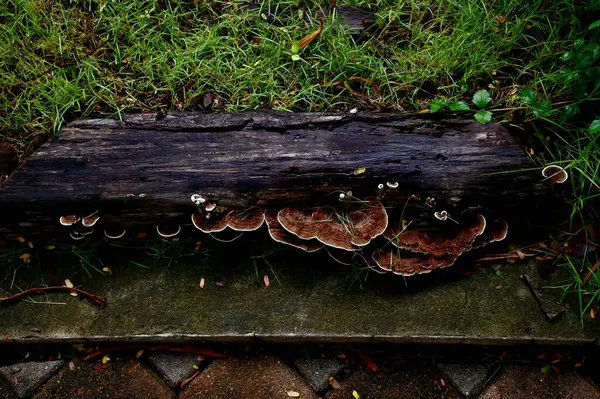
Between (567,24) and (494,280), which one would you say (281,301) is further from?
(567,24)

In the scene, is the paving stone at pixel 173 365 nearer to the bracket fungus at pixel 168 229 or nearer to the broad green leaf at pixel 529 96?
the bracket fungus at pixel 168 229

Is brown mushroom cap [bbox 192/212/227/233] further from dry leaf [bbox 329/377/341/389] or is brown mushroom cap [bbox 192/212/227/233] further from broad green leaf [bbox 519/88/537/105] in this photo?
broad green leaf [bbox 519/88/537/105]

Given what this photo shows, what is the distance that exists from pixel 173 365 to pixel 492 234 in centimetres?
187

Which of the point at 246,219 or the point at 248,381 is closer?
the point at 246,219

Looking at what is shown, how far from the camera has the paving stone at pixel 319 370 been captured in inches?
97.3

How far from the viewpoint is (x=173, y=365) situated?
8.32 feet

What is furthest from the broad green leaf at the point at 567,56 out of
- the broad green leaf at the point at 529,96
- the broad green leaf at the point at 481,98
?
the broad green leaf at the point at 481,98

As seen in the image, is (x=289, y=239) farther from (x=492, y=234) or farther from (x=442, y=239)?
(x=492, y=234)

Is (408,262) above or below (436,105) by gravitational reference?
below

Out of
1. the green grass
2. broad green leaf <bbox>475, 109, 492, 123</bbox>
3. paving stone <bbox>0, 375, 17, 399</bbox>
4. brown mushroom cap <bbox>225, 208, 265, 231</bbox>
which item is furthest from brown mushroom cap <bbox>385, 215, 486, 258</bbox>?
paving stone <bbox>0, 375, 17, 399</bbox>

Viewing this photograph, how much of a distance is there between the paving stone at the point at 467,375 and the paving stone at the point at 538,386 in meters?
0.05

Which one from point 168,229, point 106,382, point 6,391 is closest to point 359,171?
point 168,229

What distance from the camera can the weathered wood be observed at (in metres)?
2.25

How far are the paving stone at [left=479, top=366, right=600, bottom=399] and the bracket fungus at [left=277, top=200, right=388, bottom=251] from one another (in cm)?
111
